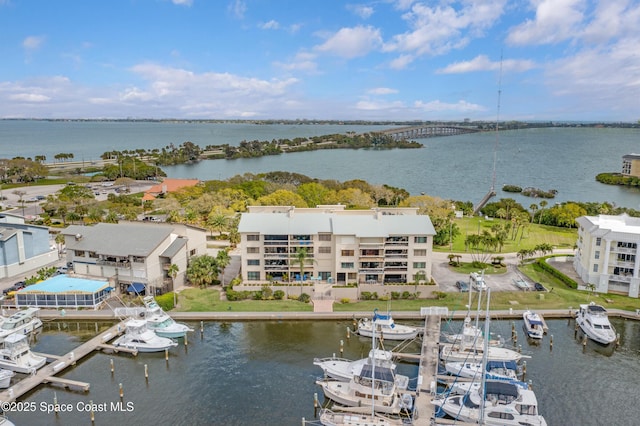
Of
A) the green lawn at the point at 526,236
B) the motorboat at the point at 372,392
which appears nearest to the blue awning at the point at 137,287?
the motorboat at the point at 372,392

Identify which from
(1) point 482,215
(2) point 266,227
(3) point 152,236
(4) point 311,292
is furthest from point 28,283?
(1) point 482,215

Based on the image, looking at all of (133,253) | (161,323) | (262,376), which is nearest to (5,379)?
(161,323)

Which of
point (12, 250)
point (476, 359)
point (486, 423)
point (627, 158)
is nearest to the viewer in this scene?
point (486, 423)

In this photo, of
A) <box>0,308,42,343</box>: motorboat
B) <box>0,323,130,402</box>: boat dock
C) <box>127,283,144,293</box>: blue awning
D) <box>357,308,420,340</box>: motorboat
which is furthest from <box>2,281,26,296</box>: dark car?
<box>357,308,420,340</box>: motorboat

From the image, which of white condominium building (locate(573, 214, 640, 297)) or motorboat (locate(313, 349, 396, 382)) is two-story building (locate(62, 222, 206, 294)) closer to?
motorboat (locate(313, 349, 396, 382))

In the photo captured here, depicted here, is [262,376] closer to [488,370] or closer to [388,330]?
[388,330]

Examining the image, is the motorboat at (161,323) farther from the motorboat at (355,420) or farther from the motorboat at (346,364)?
the motorboat at (355,420)

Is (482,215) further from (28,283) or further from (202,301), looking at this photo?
(28,283)
